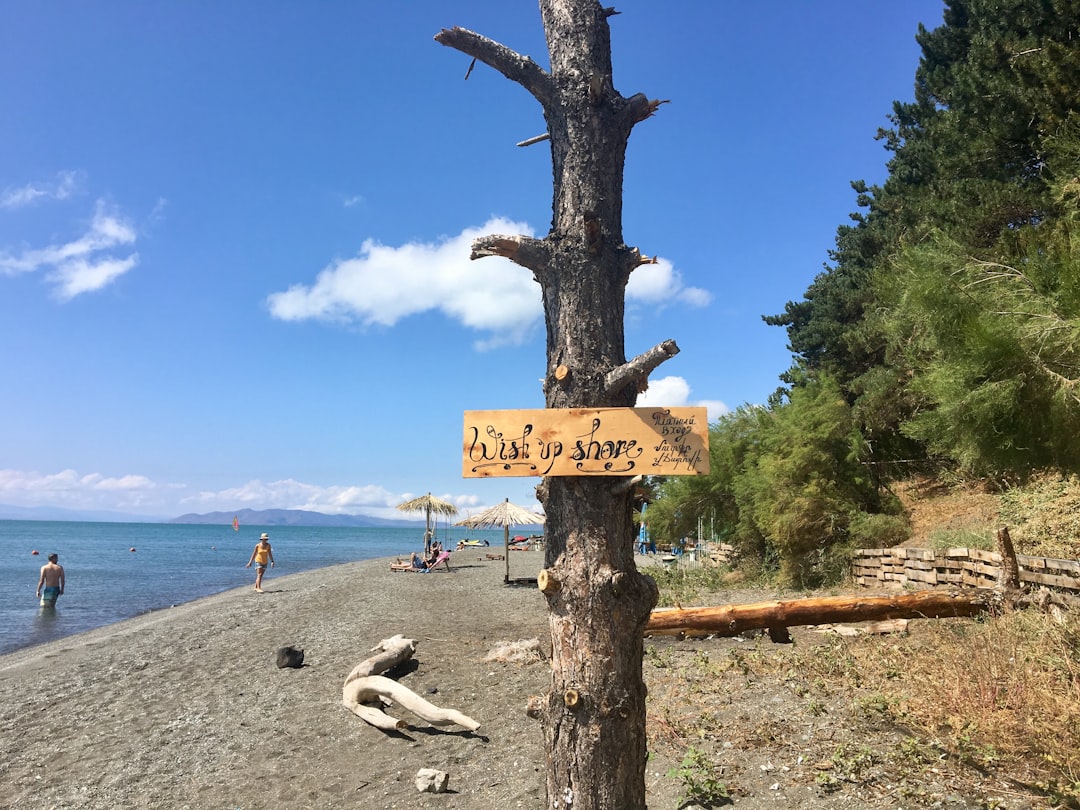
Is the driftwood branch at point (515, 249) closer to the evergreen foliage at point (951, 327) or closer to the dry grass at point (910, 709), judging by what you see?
the dry grass at point (910, 709)

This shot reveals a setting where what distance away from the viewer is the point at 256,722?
24.5 ft

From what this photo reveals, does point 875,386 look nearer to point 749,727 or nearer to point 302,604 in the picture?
point 749,727

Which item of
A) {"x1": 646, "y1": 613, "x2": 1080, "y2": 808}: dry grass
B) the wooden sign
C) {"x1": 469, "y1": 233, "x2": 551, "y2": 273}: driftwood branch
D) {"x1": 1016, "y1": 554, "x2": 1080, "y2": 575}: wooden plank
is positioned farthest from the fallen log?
{"x1": 469, "y1": 233, "x2": 551, "y2": 273}: driftwood branch

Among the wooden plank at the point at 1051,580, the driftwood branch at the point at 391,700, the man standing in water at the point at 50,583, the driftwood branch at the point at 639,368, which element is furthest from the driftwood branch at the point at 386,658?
the man standing in water at the point at 50,583

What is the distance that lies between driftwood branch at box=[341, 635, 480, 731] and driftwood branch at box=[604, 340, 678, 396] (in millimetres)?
4538

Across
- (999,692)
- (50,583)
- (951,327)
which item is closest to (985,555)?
(951,327)

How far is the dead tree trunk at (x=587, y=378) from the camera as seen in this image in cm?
307

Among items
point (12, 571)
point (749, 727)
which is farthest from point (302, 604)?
point (12, 571)

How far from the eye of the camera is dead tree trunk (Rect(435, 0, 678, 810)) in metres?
3.07

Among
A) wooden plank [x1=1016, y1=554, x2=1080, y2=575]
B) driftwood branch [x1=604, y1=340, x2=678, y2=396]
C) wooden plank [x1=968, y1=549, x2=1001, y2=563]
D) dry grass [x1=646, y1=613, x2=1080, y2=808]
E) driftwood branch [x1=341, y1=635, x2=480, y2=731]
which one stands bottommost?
driftwood branch [x1=341, y1=635, x2=480, y2=731]

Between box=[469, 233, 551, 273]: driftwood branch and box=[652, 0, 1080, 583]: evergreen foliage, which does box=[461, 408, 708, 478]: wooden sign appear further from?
box=[652, 0, 1080, 583]: evergreen foliage

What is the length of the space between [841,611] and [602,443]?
232 inches

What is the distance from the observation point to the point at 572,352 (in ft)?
11.2

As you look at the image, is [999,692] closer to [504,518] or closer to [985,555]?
[985,555]
